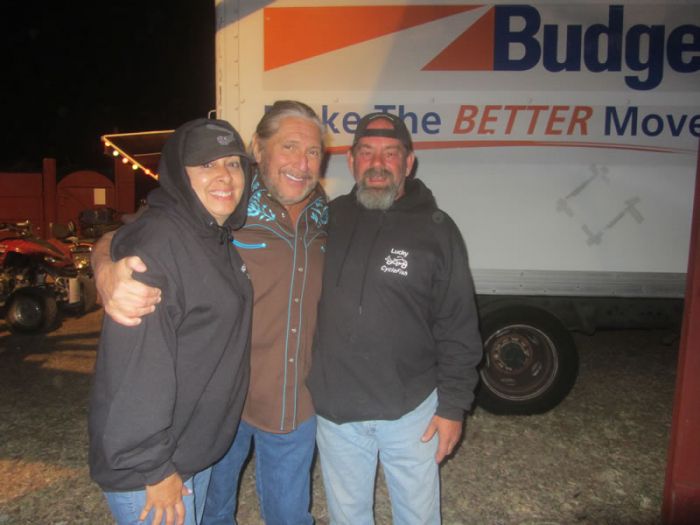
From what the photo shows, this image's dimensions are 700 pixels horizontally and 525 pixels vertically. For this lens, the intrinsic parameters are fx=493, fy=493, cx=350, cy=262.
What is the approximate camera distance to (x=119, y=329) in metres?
1.47

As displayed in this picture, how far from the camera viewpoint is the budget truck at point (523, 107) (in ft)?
11.2

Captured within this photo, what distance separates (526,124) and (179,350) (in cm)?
293

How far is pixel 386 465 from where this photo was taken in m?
2.18

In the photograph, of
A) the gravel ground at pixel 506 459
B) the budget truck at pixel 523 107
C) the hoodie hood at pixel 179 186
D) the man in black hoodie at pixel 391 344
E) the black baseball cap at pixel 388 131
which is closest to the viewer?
the hoodie hood at pixel 179 186

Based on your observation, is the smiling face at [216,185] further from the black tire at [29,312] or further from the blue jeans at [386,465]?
the black tire at [29,312]

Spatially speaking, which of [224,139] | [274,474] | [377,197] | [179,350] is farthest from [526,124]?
[179,350]

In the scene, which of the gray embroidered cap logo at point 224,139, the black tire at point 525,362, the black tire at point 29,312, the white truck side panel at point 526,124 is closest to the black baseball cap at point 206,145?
the gray embroidered cap logo at point 224,139

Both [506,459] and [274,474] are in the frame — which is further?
[506,459]

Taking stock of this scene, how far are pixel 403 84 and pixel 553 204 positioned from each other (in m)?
1.38

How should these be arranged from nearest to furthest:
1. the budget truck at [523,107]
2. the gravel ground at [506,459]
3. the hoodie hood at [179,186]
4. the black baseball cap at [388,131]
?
the hoodie hood at [179,186] → the black baseball cap at [388,131] → the gravel ground at [506,459] → the budget truck at [523,107]

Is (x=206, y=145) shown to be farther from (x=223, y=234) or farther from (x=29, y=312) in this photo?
(x=29, y=312)

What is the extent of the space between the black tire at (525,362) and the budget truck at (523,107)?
461 millimetres

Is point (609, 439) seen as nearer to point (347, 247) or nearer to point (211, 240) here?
point (347, 247)

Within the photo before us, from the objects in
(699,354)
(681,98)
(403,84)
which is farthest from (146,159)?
(699,354)
